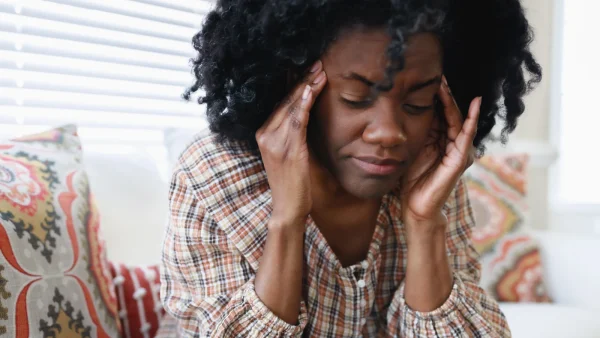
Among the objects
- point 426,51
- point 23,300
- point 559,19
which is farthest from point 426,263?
point 559,19

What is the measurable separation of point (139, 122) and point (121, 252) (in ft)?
1.46

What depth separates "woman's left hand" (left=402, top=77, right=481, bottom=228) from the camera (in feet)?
2.73

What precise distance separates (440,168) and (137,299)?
645 mm

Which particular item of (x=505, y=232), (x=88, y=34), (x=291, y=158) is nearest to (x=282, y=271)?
(x=291, y=158)

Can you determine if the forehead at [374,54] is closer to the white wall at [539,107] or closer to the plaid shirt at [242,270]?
the plaid shirt at [242,270]

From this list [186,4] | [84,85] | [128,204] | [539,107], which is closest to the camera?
[128,204]

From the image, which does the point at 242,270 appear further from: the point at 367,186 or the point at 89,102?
the point at 89,102

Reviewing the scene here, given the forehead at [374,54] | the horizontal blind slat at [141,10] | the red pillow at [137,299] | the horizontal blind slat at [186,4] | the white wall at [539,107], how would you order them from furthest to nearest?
the white wall at [539,107]
the horizontal blind slat at [186,4]
the horizontal blind slat at [141,10]
the red pillow at [137,299]
the forehead at [374,54]

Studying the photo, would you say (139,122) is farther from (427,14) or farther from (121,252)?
(427,14)

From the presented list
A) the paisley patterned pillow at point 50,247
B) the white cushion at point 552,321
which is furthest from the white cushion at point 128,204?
the white cushion at point 552,321

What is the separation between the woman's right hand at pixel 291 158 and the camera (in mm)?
760

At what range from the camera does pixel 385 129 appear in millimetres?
703

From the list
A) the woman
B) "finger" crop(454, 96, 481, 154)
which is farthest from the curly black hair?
"finger" crop(454, 96, 481, 154)

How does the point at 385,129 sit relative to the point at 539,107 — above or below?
below
